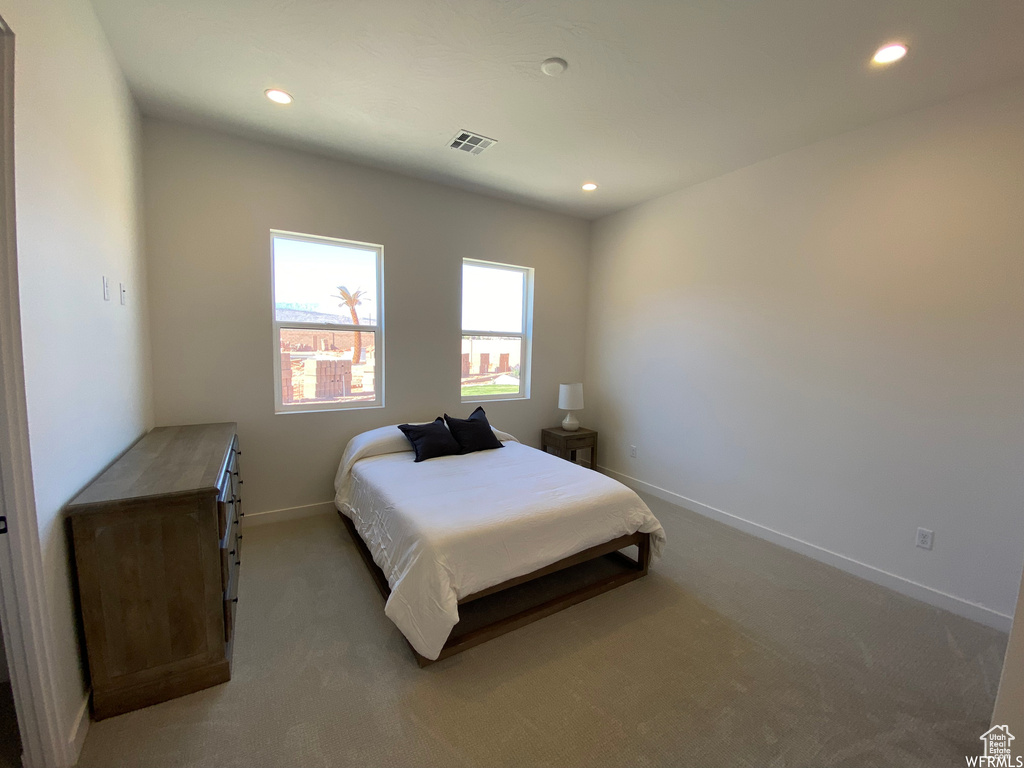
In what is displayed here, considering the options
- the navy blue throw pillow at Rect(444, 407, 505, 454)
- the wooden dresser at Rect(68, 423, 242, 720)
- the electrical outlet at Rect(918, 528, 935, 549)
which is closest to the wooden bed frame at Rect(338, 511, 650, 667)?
the wooden dresser at Rect(68, 423, 242, 720)

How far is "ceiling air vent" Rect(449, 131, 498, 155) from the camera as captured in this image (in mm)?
2752

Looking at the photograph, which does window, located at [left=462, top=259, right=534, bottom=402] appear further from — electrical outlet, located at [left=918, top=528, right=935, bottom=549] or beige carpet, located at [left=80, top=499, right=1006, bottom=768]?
electrical outlet, located at [left=918, top=528, right=935, bottom=549]

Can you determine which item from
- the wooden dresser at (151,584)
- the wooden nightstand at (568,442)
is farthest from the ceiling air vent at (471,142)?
the wooden nightstand at (568,442)

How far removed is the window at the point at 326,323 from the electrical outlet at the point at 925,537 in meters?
3.84

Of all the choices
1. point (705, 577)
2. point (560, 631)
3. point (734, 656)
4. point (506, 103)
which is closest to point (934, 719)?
point (734, 656)

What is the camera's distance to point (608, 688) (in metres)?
1.70

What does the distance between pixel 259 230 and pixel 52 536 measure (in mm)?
2328

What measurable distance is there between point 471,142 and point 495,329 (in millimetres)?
1765

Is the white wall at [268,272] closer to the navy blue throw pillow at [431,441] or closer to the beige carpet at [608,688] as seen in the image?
the navy blue throw pillow at [431,441]

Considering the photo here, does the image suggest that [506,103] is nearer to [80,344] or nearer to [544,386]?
[80,344]

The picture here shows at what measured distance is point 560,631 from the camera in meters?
2.05

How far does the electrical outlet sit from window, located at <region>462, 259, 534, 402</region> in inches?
124

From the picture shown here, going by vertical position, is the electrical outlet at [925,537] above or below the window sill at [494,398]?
below

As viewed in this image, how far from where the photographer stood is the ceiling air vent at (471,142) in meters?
2.75
